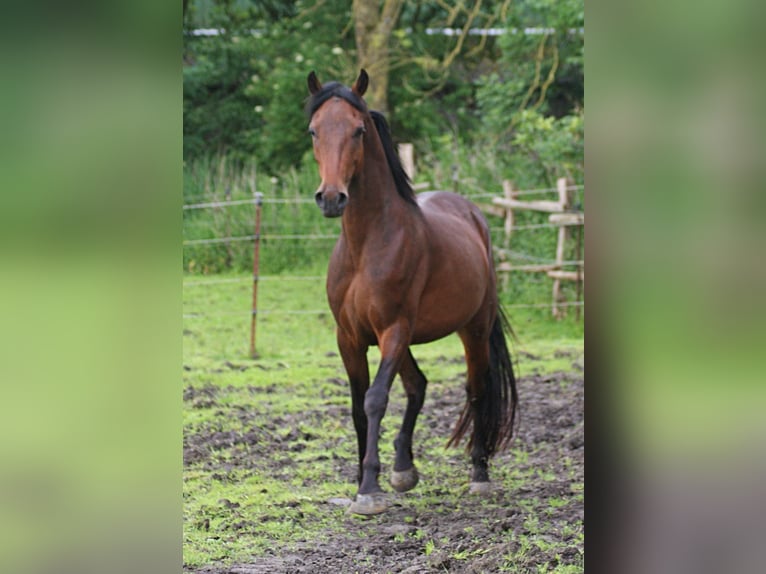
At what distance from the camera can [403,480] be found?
453 cm


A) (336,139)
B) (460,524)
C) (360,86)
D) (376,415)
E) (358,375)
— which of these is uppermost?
(360,86)

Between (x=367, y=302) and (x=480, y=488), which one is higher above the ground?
(x=367, y=302)

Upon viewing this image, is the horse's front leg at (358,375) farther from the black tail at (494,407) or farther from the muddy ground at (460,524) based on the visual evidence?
the black tail at (494,407)

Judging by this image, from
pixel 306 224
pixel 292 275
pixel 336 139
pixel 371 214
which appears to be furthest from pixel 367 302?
pixel 306 224

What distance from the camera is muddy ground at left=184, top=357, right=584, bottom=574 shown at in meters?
3.47

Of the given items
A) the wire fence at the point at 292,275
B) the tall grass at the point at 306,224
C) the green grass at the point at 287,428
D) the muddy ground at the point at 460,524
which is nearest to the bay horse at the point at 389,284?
the muddy ground at the point at 460,524

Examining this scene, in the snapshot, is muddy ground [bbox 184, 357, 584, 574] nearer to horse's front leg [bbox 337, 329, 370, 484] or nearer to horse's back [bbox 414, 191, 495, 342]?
horse's front leg [bbox 337, 329, 370, 484]

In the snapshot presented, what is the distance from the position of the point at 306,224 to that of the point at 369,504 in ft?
22.8

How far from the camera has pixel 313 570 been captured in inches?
137

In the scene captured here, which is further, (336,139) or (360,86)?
(360,86)

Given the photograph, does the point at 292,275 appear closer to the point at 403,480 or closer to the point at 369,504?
the point at 403,480
